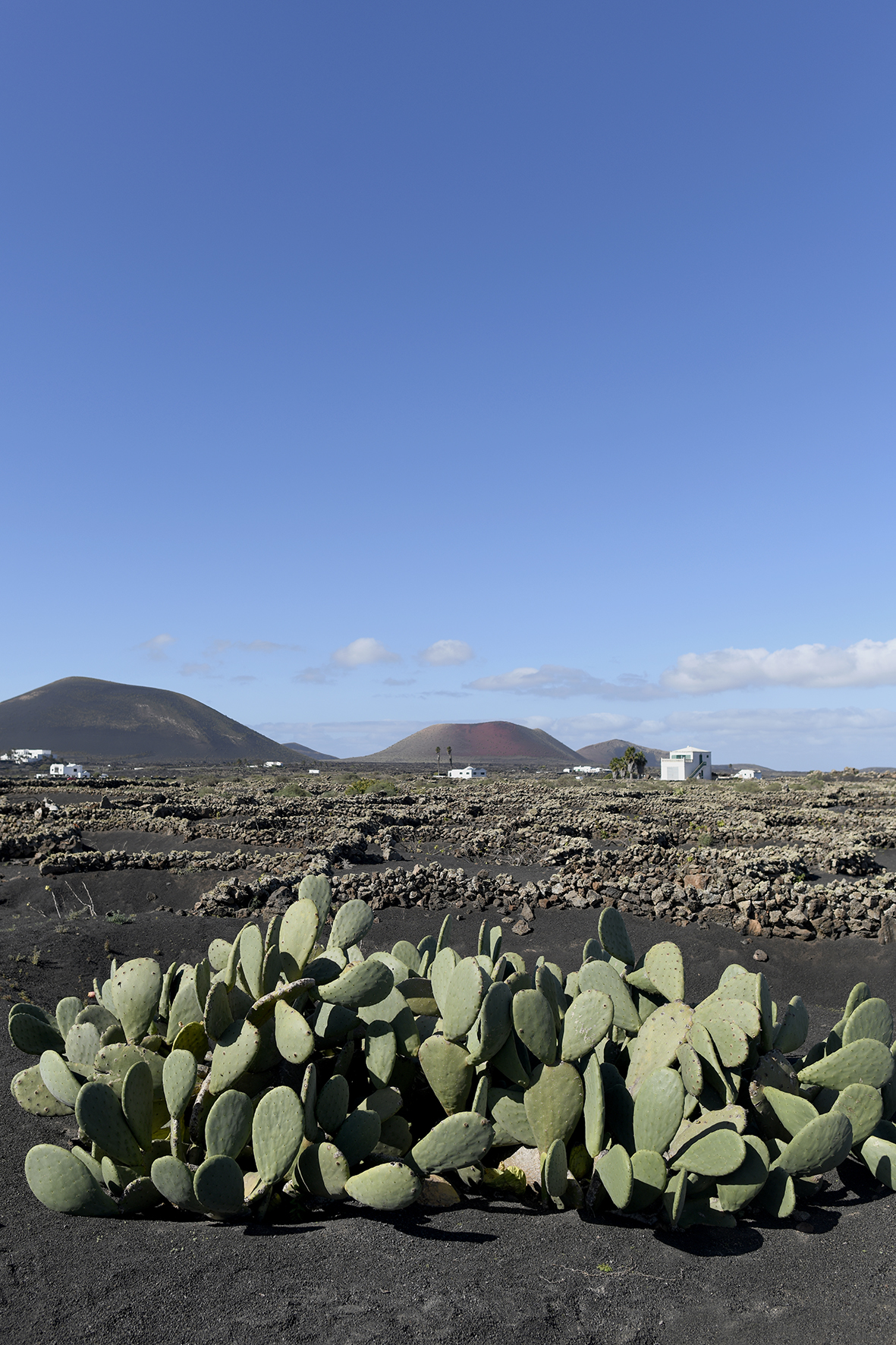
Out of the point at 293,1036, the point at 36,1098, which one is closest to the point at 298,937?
the point at 293,1036

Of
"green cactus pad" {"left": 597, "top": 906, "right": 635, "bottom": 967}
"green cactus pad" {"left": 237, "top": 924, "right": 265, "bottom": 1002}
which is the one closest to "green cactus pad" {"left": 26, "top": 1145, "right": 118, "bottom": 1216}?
"green cactus pad" {"left": 237, "top": 924, "right": 265, "bottom": 1002}

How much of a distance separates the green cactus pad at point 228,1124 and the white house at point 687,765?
5477cm

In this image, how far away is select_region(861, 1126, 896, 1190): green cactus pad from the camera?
148 inches

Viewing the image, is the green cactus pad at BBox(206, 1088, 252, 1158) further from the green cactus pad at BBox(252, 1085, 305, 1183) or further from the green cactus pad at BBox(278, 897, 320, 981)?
the green cactus pad at BBox(278, 897, 320, 981)

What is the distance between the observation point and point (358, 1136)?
3.49 metres

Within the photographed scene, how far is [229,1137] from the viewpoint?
3322mm

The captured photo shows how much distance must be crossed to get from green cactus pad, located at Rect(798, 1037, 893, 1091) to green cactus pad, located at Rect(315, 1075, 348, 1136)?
2.37m

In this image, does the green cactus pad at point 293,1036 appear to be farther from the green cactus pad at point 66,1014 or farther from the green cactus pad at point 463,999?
the green cactus pad at point 66,1014

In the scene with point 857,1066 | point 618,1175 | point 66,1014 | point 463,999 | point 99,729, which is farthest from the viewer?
point 99,729

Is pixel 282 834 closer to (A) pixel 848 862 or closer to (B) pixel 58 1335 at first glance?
(A) pixel 848 862

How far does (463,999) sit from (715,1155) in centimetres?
123

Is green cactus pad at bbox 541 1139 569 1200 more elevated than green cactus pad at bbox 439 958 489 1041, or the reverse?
green cactus pad at bbox 439 958 489 1041

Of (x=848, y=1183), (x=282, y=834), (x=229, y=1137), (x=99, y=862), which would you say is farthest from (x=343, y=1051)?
(x=282, y=834)

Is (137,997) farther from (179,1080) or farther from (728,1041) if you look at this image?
(728,1041)
